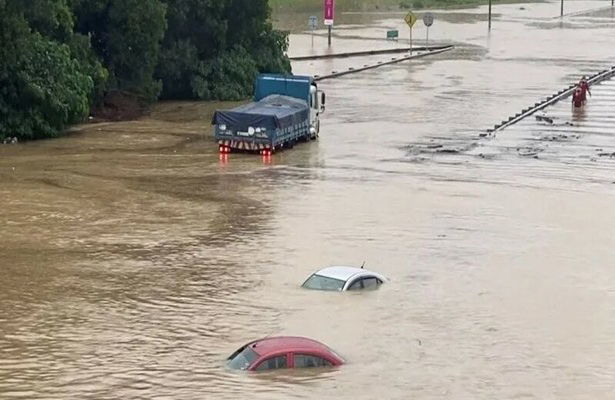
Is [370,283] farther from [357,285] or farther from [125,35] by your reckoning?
[125,35]

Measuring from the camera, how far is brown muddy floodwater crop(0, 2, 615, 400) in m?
19.3

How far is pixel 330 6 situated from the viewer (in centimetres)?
8194

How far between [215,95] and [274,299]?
108 feet

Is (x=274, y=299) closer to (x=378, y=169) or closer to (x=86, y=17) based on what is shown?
(x=378, y=169)

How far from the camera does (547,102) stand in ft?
175

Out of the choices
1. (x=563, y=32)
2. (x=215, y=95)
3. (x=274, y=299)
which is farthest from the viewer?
(x=563, y=32)

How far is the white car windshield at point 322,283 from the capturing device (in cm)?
2355

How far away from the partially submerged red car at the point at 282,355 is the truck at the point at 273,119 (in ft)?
67.8

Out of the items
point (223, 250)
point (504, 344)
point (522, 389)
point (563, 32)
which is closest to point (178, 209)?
point (223, 250)

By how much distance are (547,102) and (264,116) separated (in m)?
18.0

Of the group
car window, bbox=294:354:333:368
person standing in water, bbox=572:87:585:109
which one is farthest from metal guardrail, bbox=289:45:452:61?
car window, bbox=294:354:333:368

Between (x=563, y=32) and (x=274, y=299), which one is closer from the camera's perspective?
(x=274, y=299)

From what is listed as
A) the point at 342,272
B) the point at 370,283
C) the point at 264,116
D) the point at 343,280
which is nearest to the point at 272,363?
the point at 343,280

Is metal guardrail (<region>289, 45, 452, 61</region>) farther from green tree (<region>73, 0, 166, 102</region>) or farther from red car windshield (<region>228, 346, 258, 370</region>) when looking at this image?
red car windshield (<region>228, 346, 258, 370</region>)
